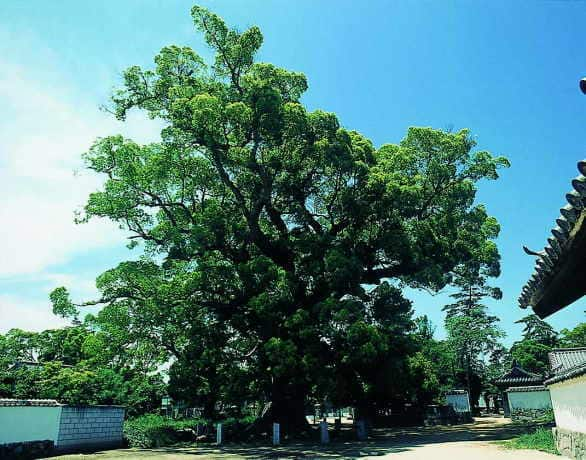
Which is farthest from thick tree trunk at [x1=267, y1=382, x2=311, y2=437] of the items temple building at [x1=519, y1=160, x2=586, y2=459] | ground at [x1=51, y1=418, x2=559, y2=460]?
temple building at [x1=519, y1=160, x2=586, y2=459]

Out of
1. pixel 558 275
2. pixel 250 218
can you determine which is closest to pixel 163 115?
pixel 250 218

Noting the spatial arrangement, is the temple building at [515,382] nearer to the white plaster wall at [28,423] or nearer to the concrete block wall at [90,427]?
the concrete block wall at [90,427]

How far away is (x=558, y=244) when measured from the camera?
10.5ft

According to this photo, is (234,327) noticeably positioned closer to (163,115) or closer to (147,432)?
(147,432)

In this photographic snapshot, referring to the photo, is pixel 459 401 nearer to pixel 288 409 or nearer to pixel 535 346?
pixel 535 346

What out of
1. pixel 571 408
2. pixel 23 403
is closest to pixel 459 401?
pixel 571 408

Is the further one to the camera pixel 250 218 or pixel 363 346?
pixel 250 218

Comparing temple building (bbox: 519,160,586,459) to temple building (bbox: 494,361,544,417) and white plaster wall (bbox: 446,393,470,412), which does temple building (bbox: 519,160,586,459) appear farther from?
white plaster wall (bbox: 446,393,470,412)

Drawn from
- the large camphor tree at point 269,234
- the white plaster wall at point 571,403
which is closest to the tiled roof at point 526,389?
the large camphor tree at point 269,234

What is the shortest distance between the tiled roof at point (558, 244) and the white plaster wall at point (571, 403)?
240 inches

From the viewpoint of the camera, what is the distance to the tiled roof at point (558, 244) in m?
2.68

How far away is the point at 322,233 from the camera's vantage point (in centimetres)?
2094

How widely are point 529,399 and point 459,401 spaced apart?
21.6ft

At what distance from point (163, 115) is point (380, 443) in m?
16.4
